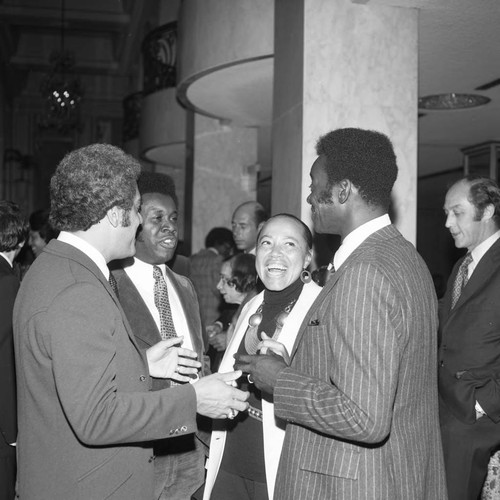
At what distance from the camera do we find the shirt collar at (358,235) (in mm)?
1964

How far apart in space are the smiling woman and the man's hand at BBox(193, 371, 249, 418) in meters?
0.40

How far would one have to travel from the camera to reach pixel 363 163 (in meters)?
1.98

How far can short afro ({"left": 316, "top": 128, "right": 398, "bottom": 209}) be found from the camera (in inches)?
77.9

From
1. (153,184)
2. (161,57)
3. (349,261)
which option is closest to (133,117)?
(161,57)

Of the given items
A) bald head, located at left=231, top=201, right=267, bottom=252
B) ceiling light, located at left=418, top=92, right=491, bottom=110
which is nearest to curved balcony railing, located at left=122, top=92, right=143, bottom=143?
ceiling light, located at left=418, top=92, right=491, bottom=110

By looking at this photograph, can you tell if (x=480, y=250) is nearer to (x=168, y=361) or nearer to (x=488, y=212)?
(x=488, y=212)

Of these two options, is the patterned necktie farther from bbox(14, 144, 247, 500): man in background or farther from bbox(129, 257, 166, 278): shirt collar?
bbox(14, 144, 247, 500): man in background

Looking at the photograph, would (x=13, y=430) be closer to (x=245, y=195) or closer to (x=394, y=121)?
→ (x=394, y=121)

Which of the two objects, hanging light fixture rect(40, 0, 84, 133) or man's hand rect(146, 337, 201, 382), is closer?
man's hand rect(146, 337, 201, 382)

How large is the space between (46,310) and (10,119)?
16958 millimetres

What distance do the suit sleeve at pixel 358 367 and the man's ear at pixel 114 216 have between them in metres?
0.69

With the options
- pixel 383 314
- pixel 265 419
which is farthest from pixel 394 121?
pixel 383 314

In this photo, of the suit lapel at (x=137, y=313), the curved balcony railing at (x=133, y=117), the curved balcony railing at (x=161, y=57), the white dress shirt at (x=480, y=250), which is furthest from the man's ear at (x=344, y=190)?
the curved balcony railing at (x=133, y=117)

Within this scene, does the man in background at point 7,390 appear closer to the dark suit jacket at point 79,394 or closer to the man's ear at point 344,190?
the dark suit jacket at point 79,394
